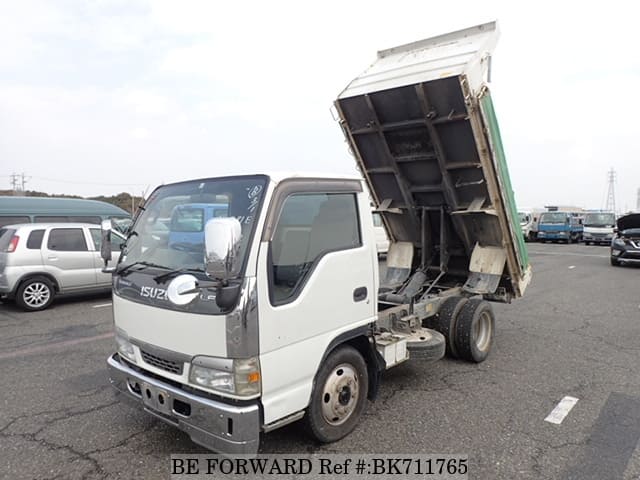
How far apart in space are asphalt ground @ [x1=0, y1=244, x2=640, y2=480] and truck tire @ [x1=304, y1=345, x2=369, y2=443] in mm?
151

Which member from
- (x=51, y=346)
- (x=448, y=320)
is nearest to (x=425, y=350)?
(x=448, y=320)

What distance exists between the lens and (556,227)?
27.6m

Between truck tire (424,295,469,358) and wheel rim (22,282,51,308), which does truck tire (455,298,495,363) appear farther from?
wheel rim (22,282,51,308)

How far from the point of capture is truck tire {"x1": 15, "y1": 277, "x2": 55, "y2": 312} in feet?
27.0

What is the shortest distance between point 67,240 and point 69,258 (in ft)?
1.32

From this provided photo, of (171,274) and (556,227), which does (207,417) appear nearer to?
(171,274)

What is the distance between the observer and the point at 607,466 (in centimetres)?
320

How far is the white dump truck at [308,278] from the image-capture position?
9.12 ft

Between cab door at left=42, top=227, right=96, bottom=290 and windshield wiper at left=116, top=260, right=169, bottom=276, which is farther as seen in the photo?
cab door at left=42, top=227, right=96, bottom=290

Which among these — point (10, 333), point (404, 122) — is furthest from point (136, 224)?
point (10, 333)

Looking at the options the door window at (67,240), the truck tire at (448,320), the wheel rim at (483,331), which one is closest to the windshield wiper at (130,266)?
the truck tire at (448,320)

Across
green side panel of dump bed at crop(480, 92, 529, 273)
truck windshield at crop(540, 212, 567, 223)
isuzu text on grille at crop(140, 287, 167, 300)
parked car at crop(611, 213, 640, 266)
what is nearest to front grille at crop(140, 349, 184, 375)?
isuzu text on grille at crop(140, 287, 167, 300)

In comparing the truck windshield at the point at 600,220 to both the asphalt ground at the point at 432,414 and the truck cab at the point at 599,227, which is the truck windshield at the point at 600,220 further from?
the asphalt ground at the point at 432,414

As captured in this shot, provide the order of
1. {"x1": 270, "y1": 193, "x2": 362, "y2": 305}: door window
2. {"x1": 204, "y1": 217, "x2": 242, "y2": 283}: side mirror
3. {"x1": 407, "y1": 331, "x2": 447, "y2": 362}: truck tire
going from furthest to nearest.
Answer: {"x1": 407, "y1": 331, "x2": 447, "y2": 362}: truck tire → {"x1": 270, "y1": 193, "x2": 362, "y2": 305}: door window → {"x1": 204, "y1": 217, "x2": 242, "y2": 283}: side mirror
